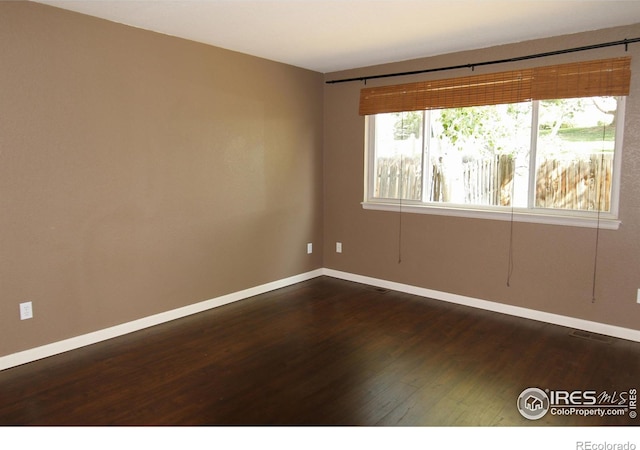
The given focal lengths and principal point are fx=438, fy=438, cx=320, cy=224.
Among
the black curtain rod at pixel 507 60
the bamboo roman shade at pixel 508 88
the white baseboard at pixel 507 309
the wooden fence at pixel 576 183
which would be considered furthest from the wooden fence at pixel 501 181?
the white baseboard at pixel 507 309

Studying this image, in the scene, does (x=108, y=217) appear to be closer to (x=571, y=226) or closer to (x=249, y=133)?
(x=249, y=133)

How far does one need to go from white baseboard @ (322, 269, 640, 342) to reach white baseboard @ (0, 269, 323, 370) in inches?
36.7

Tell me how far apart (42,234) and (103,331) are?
2.84ft

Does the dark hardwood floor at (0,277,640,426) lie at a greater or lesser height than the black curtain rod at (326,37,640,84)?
lesser

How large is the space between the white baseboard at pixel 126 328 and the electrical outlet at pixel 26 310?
233 mm

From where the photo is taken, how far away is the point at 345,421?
7.61 ft

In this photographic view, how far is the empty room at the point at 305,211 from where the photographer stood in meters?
2.71

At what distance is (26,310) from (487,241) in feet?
12.2

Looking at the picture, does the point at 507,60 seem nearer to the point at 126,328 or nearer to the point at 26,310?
the point at 126,328

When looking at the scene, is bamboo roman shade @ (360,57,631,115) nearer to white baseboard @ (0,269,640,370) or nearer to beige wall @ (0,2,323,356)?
beige wall @ (0,2,323,356)

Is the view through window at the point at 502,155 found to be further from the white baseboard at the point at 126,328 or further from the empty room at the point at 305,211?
the white baseboard at the point at 126,328

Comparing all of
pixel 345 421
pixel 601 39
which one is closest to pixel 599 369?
pixel 345 421

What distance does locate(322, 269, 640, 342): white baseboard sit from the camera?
11.3 ft

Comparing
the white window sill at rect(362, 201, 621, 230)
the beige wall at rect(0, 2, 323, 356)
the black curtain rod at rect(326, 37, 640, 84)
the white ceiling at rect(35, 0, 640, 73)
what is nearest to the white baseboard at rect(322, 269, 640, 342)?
the white window sill at rect(362, 201, 621, 230)
